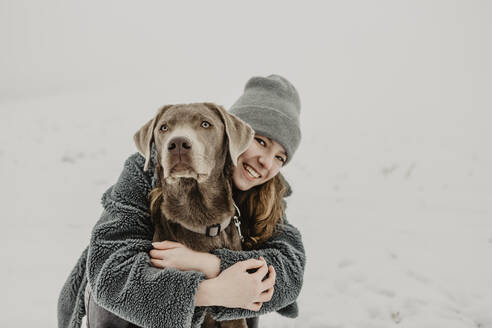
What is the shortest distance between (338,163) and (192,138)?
176 inches

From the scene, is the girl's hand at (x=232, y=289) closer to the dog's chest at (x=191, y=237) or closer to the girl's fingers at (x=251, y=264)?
the girl's fingers at (x=251, y=264)

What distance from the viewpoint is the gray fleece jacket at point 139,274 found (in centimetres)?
156

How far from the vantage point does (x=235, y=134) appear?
1.87 m

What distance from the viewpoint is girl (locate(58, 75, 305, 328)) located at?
1.57 meters

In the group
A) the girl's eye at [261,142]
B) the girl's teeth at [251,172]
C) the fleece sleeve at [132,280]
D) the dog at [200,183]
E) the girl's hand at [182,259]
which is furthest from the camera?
the girl's eye at [261,142]

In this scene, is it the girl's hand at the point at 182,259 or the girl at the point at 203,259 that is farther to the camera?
the girl's hand at the point at 182,259

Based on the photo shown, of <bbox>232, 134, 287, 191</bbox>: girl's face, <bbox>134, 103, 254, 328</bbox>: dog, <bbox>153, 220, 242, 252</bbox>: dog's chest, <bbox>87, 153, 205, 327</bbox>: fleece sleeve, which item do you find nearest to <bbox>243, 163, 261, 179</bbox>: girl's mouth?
<bbox>232, 134, 287, 191</bbox>: girl's face

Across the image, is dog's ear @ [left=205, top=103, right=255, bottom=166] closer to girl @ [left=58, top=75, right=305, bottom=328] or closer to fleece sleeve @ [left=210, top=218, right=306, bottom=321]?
girl @ [left=58, top=75, right=305, bottom=328]

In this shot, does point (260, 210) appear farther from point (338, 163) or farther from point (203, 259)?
point (338, 163)

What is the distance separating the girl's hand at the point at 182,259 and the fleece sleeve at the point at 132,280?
6 cm

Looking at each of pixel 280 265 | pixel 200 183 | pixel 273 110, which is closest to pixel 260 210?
pixel 280 265

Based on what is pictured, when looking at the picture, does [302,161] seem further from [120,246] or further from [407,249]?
[120,246]

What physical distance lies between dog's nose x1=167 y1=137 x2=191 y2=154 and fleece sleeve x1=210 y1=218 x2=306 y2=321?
598 millimetres

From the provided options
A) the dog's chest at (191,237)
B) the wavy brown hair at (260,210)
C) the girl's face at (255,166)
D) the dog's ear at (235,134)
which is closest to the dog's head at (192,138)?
the dog's ear at (235,134)
